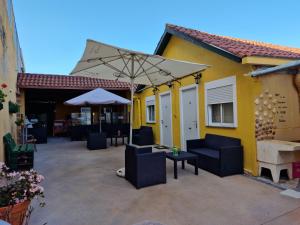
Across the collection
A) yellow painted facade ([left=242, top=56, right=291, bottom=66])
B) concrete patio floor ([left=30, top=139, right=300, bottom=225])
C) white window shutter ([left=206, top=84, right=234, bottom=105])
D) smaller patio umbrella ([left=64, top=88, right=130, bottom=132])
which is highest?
yellow painted facade ([left=242, top=56, right=291, bottom=66])

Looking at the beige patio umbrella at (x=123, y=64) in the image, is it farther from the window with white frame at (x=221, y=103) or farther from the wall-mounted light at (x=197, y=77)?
the wall-mounted light at (x=197, y=77)

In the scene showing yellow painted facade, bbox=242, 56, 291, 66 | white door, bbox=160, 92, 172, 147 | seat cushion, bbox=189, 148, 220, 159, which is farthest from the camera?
white door, bbox=160, 92, 172, 147

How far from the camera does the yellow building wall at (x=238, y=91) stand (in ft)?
16.3

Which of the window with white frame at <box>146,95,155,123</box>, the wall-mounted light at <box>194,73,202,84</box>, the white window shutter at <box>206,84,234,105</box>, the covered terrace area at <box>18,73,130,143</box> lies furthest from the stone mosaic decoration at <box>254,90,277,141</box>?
the covered terrace area at <box>18,73,130,143</box>

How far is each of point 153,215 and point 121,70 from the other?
3776 mm

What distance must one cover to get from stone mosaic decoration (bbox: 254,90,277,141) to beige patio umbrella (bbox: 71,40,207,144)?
1.56 meters

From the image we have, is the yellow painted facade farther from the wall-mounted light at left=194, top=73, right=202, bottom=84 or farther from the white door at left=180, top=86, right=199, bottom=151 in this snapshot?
the white door at left=180, top=86, right=199, bottom=151

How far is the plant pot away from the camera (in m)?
2.18

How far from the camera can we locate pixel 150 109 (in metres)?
11.2

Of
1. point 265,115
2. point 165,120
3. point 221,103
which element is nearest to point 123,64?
point 221,103

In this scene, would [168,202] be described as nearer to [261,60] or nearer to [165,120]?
[261,60]

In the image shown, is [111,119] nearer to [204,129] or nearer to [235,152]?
[204,129]

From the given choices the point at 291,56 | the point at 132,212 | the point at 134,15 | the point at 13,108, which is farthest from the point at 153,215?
the point at 134,15

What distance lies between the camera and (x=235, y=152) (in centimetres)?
511
